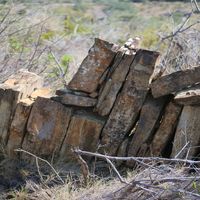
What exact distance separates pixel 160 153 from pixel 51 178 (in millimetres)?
1178

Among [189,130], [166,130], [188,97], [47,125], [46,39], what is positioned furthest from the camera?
[46,39]

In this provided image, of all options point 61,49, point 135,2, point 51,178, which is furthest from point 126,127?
point 135,2

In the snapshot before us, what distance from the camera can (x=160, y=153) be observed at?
221 inches

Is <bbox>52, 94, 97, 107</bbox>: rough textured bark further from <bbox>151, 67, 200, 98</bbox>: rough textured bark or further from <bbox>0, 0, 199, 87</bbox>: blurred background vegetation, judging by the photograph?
<bbox>0, 0, 199, 87</bbox>: blurred background vegetation

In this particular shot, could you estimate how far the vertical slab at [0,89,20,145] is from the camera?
5824 mm

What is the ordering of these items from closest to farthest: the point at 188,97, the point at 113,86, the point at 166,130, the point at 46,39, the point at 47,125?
the point at 188,97, the point at 166,130, the point at 113,86, the point at 47,125, the point at 46,39

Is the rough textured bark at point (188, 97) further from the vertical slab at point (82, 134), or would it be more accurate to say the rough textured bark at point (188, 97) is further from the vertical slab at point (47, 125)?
the vertical slab at point (47, 125)

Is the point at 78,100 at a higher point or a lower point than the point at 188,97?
lower

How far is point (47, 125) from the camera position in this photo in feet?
19.1

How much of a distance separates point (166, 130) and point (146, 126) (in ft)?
0.69

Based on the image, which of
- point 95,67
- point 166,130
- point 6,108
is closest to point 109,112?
point 95,67

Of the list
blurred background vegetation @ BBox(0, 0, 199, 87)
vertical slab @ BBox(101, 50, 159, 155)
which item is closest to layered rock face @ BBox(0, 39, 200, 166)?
vertical slab @ BBox(101, 50, 159, 155)

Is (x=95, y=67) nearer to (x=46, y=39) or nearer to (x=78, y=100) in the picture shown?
(x=78, y=100)

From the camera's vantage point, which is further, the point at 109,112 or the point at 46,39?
the point at 46,39
